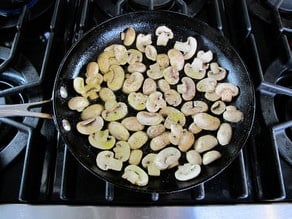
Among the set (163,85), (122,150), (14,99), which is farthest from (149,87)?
(14,99)

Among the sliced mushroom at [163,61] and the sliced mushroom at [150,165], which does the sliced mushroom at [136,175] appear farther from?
the sliced mushroom at [163,61]

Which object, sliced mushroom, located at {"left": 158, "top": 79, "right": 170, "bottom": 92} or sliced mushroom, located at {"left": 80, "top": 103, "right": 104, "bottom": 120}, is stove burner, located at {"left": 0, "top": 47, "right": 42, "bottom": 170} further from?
sliced mushroom, located at {"left": 158, "top": 79, "right": 170, "bottom": 92}

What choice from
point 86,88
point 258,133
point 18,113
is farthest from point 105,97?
point 258,133

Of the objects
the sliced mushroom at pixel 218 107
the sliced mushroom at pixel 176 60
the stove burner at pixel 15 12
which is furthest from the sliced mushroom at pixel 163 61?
the stove burner at pixel 15 12

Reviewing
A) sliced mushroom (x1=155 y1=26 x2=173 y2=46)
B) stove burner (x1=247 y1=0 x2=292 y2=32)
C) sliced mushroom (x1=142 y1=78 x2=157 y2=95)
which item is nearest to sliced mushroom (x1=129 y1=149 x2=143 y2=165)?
sliced mushroom (x1=142 y1=78 x2=157 y2=95)

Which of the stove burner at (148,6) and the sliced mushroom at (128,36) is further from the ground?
the stove burner at (148,6)
